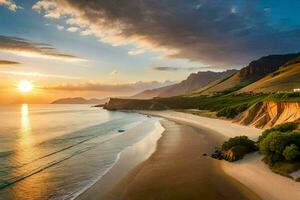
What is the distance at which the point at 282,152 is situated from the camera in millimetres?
23312

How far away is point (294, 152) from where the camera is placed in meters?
21.9

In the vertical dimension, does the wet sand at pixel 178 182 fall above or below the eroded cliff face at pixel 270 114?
below

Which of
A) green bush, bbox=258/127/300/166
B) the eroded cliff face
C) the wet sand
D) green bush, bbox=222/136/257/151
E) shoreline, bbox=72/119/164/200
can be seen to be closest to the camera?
the wet sand

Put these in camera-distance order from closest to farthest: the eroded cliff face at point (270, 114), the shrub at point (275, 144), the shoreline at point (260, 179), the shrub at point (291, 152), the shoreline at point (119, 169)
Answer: the shoreline at point (260, 179)
the shoreline at point (119, 169)
the shrub at point (291, 152)
the shrub at point (275, 144)
the eroded cliff face at point (270, 114)

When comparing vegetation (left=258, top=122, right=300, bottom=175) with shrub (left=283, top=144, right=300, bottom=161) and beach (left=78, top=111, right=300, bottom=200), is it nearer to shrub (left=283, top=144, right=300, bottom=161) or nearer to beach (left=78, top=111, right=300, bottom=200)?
shrub (left=283, top=144, right=300, bottom=161)

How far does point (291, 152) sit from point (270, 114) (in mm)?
31535

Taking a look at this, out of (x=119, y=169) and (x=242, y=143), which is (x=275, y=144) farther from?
(x=119, y=169)

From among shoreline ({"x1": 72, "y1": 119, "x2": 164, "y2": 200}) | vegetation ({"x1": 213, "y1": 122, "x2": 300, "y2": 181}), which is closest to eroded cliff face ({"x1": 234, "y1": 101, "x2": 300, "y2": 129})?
vegetation ({"x1": 213, "y1": 122, "x2": 300, "y2": 181})

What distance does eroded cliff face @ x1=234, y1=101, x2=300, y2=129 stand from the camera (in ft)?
146

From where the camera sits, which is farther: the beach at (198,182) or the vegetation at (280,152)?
the vegetation at (280,152)

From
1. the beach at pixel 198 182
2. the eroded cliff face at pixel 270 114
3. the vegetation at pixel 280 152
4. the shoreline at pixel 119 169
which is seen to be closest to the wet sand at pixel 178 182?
the beach at pixel 198 182

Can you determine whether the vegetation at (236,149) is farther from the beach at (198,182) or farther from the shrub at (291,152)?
the shrub at (291,152)

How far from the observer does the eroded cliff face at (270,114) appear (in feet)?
146

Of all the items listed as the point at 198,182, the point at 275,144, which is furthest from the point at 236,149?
the point at 198,182
